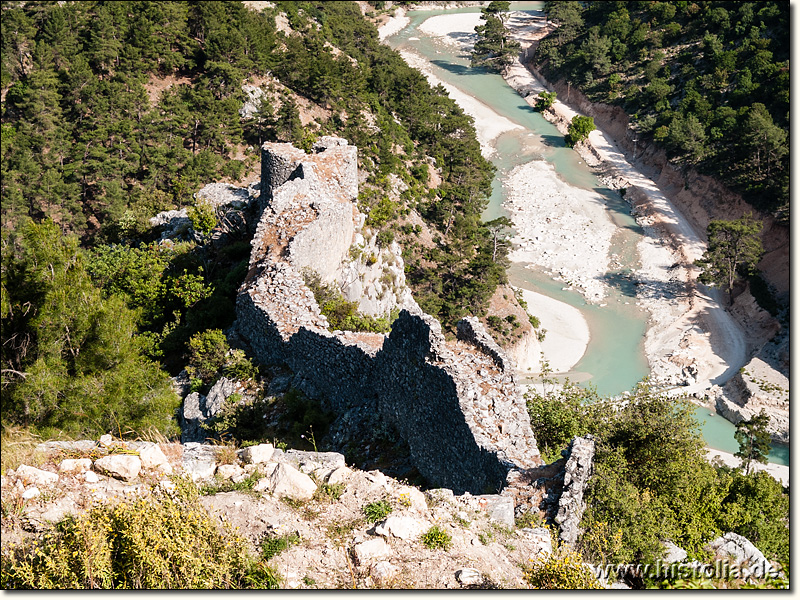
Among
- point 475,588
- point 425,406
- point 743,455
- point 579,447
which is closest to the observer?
point 475,588

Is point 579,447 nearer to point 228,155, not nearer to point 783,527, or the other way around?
point 783,527

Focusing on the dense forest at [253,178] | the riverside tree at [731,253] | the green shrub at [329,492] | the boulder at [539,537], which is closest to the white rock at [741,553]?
the dense forest at [253,178]

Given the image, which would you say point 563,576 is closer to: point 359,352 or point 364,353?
point 364,353

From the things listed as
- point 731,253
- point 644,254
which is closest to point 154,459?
point 731,253

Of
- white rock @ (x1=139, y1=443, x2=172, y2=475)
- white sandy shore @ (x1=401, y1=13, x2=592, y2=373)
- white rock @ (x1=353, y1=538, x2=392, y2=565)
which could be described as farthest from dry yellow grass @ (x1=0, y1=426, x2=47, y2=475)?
white sandy shore @ (x1=401, y1=13, x2=592, y2=373)

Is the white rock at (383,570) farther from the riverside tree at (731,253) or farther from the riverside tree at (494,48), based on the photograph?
the riverside tree at (494,48)

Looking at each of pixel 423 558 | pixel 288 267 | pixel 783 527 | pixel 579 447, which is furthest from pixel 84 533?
pixel 783 527
